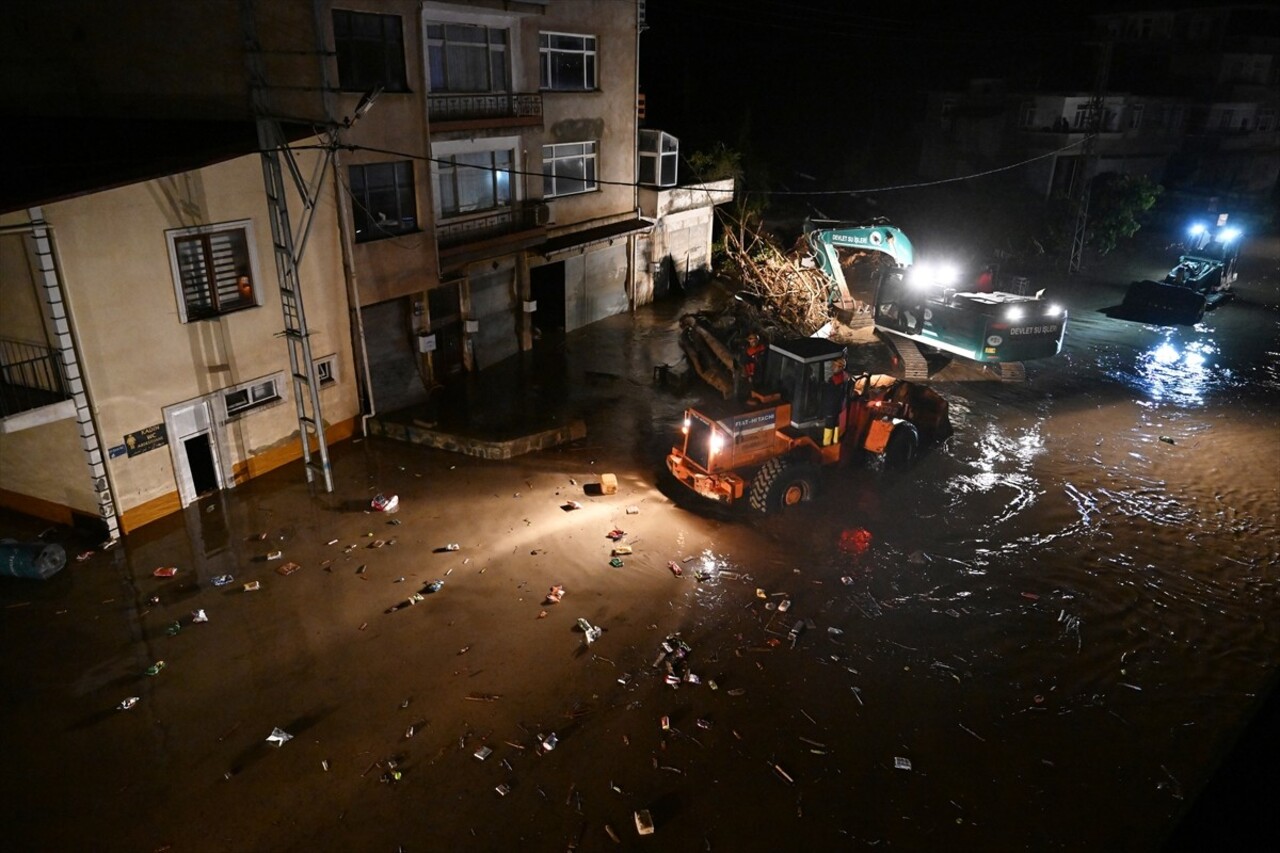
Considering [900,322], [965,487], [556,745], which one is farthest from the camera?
[900,322]

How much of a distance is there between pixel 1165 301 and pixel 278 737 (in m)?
28.2

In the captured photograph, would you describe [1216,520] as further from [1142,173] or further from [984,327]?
[1142,173]

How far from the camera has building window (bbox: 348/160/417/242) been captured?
16172 mm

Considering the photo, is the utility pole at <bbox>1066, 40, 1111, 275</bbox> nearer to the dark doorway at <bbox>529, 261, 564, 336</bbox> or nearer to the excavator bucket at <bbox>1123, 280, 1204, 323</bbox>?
the excavator bucket at <bbox>1123, 280, 1204, 323</bbox>

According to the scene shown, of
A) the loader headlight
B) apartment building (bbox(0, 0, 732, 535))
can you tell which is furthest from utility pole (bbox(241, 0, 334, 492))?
the loader headlight

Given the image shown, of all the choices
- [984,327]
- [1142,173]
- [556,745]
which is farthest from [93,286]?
[1142,173]

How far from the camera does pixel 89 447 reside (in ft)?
39.5

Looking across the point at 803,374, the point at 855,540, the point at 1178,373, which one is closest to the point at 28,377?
the point at 803,374

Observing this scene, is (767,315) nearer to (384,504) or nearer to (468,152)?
(468,152)

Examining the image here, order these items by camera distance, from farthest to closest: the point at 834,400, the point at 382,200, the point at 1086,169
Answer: the point at 1086,169
the point at 382,200
the point at 834,400

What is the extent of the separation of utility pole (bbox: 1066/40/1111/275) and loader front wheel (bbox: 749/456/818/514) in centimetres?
2299

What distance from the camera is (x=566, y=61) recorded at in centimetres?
2236

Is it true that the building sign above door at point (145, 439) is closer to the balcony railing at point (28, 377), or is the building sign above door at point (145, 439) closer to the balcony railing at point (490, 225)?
the balcony railing at point (28, 377)

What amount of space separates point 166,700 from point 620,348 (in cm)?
1532
